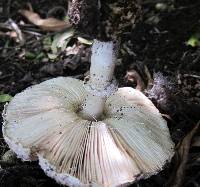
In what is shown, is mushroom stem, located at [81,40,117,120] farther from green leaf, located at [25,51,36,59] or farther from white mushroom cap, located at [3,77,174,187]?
green leaf, located at [25,51,36,59]

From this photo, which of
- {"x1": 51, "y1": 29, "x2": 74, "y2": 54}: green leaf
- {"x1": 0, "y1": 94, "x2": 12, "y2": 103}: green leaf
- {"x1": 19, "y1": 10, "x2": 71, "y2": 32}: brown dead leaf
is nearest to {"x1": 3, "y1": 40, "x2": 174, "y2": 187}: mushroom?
{"x1": 0, "y1": 94, "x2": 12, "y2": 103}: green leaf

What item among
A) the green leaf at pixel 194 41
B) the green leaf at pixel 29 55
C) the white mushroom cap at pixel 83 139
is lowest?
the white mushroom cap at pixel 83 139

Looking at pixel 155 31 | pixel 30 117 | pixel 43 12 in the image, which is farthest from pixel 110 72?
pixel 43 12

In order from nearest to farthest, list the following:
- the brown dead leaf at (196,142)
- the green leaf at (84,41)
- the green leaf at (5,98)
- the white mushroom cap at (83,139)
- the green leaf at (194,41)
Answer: the white mushroom cap at (83,139) → the brown dead leaf at (196,142) → the green leaf at (5,98) → the green leaf at (194,41) → the green leaf at (84,41)

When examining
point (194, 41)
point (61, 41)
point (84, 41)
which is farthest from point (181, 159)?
point (61, 41)

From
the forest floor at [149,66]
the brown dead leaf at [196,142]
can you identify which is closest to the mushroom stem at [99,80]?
the forest floor at [149,66]

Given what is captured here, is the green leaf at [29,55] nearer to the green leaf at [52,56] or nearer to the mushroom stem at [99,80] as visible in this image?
the green leaf at [52,56]
